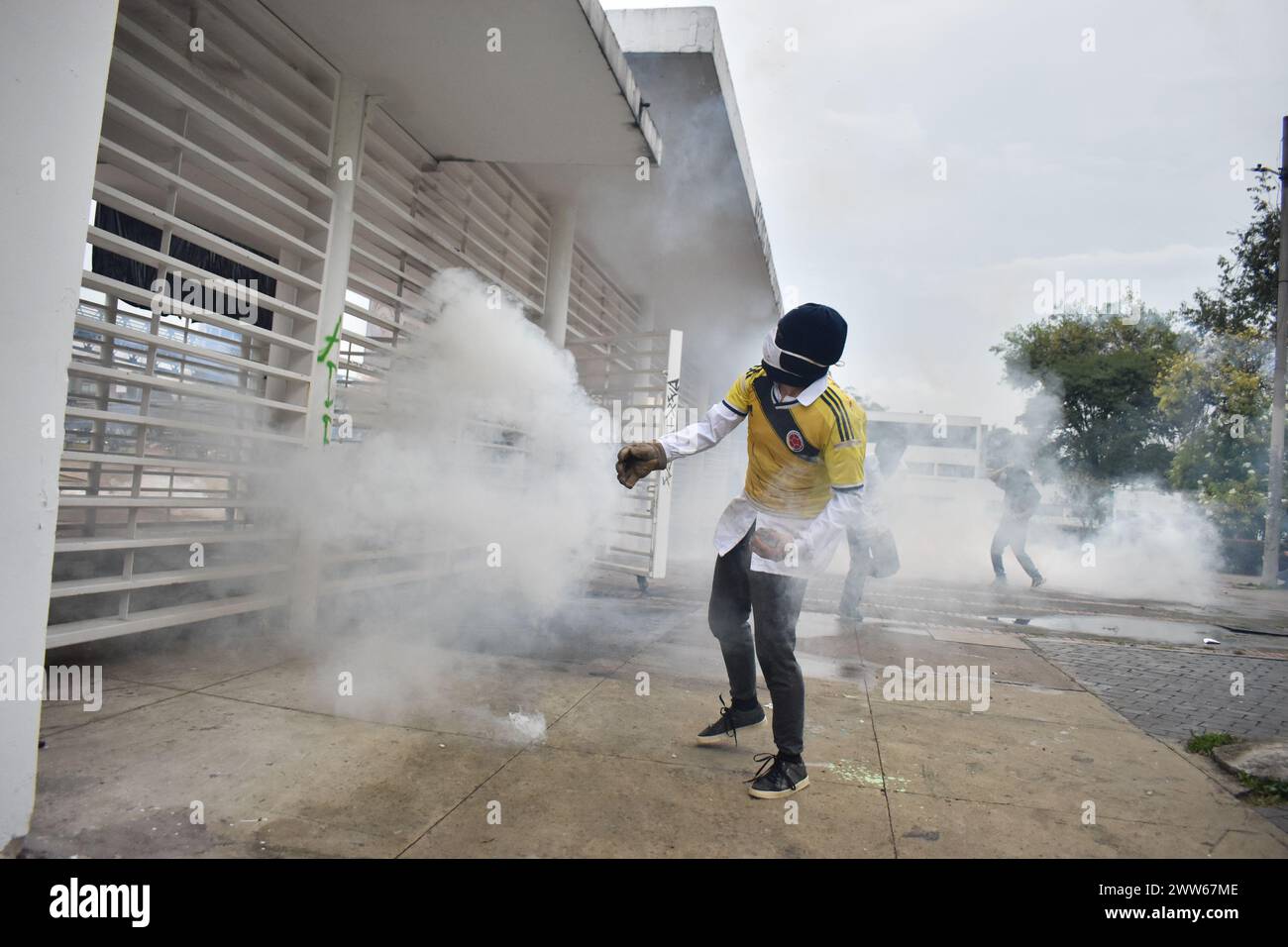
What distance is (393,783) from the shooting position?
264cm

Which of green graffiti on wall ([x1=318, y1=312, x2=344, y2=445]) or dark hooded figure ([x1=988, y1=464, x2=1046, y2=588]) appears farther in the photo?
dark hooded figure ([x1=988, y1=464, x2=1046, y2=588])

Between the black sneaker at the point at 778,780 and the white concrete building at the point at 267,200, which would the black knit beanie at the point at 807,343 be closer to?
the black sneaker at the point at 778,780

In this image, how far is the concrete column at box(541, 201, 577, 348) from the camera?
7.61 meters

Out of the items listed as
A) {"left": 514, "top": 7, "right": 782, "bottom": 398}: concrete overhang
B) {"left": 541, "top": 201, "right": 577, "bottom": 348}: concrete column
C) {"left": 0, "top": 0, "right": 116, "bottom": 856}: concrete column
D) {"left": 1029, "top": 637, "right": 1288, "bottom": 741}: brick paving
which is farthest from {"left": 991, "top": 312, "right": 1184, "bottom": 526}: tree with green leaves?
{"left": 0, "top": 0, "right": 116, "bottom": 856}: concrete column

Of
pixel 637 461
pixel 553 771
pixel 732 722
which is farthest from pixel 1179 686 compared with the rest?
pixel 553 771

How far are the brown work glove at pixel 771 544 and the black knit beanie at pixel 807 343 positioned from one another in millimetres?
602

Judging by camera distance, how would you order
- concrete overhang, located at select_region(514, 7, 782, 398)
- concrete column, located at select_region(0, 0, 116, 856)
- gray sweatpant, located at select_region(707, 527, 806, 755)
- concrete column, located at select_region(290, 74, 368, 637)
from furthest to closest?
concrete overhang, located at select_region(514, 7, 782, 398)
concrete column, located at select_region(290, 74, 368, 637)
gray sweatpant, located at select_region(707, 527, 806, 755)
concrete column, located at select_region(0, 0, 116, 856)

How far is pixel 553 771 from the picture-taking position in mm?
2855

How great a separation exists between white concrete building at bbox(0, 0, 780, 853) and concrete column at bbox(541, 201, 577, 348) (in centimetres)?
3

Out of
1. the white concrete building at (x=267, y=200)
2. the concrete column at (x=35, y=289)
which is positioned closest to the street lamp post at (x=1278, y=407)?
the white concrete building at (x=267, y=200)

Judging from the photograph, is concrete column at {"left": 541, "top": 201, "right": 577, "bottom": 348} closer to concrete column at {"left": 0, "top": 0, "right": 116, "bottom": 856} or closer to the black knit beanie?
the black knit beanie

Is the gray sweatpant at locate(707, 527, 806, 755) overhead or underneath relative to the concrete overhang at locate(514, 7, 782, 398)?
underneath

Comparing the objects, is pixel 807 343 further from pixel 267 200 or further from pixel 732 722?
pixel 267 200
